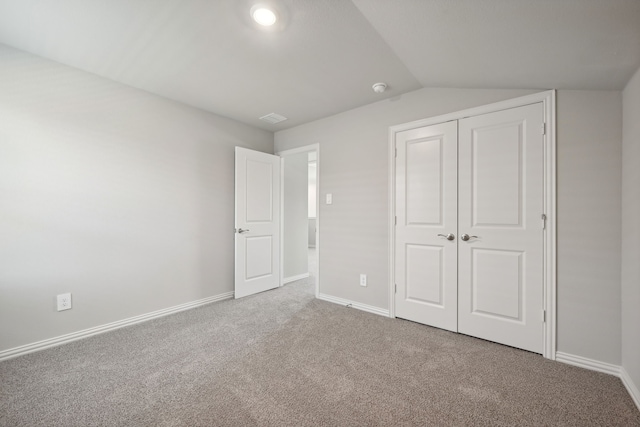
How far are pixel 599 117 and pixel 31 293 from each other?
174 inches

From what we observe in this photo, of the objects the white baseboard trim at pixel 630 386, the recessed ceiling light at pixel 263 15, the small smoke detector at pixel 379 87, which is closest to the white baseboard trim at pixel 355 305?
the white baseboard trim at pixel 630 386

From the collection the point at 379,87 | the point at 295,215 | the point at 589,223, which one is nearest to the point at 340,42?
the point at 379,87

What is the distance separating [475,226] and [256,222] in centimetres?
258

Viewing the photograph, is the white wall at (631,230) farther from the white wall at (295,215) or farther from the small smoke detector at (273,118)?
the white wall at (295,215)

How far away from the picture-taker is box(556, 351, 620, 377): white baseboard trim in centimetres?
179

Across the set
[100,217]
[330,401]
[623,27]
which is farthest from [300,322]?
[623,27]

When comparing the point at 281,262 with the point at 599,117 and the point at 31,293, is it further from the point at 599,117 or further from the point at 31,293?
the point at 599,117

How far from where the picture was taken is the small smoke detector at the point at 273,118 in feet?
10.8

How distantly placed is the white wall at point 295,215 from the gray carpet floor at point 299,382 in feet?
6.01

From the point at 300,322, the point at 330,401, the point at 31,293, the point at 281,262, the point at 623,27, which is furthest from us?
the point at 281,262

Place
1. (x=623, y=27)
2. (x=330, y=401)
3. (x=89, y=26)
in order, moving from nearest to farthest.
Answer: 1. (x=623, y=27)
2. (x=330, y=401)
3. (x=89, y=26)

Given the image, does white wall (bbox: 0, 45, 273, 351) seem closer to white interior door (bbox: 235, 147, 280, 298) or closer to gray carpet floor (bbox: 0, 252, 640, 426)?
white interior door (bbox: 235, 147, 280, 298)

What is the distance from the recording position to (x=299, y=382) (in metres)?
1.69

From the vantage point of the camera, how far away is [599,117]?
183cm
